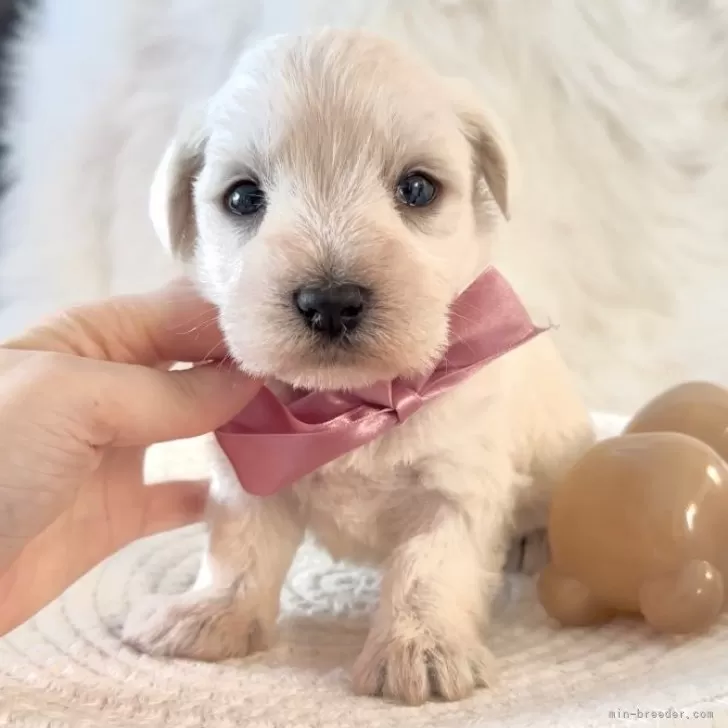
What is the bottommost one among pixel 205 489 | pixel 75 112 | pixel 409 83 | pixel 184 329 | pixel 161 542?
pixel 161 542

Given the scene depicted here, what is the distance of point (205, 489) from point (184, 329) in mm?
382

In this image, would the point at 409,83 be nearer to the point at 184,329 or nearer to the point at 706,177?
the point at 184,329

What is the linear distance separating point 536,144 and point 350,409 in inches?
57.6

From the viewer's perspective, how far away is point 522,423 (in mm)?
1610

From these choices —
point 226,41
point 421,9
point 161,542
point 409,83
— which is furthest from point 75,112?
point 409,83

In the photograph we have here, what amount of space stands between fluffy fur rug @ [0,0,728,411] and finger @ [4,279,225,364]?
1.12 m

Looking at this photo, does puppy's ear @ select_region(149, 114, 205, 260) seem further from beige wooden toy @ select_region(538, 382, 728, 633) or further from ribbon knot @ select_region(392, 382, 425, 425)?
beige wooden toy @ select_region(538, 382, 728, 633)

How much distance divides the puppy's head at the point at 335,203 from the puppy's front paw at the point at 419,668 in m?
0.33

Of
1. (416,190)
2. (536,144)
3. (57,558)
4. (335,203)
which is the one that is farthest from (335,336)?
(536,144)

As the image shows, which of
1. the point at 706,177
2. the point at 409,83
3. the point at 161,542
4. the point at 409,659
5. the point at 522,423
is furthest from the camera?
→ the point at 706,177

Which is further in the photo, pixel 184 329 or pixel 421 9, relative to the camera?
pixel 421 9

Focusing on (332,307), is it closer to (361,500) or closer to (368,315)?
(368,315)

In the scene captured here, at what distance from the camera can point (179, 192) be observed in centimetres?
154

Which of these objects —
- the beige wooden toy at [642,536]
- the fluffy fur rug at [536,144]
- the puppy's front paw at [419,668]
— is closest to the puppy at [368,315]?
the puppy's front paw at [419,668]
